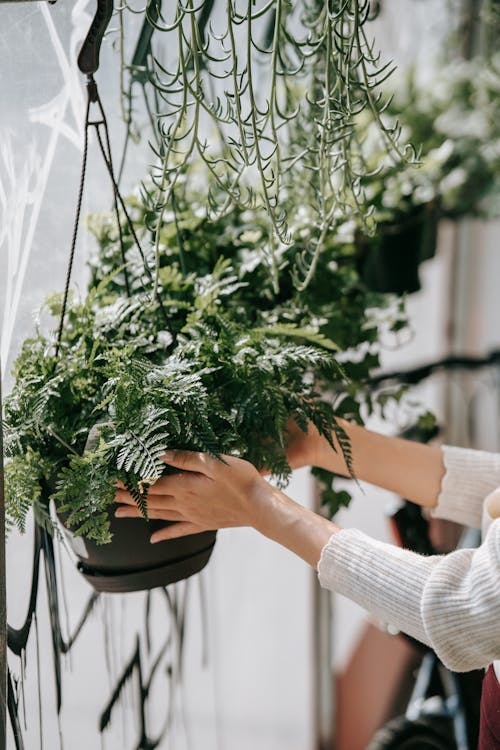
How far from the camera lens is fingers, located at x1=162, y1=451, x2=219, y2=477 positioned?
0.78 metres

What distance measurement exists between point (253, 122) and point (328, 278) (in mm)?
445

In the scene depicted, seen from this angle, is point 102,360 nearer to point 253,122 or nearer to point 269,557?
point 253,122

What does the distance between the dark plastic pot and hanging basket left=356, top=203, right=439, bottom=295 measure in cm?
84

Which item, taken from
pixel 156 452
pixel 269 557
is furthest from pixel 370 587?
pixel 269 557

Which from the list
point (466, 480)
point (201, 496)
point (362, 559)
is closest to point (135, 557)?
point (201, 496)

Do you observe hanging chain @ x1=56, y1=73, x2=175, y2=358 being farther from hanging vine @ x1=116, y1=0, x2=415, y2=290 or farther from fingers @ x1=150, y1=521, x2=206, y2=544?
fingers @ x1=150, y1=521, x2=206, y2=544

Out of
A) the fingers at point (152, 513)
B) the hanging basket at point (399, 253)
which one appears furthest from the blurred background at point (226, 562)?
the fingers at point (152, 513)

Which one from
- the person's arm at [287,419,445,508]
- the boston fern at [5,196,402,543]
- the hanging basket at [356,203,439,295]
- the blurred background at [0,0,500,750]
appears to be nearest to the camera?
the boston fern at [5,196,402,543]

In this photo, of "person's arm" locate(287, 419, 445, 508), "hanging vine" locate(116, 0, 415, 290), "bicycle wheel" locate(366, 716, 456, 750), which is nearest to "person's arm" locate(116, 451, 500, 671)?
"person's arm" locate(287, 419, 445, 508)

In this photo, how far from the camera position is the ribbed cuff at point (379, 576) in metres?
0.81

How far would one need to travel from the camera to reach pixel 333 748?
240 cm

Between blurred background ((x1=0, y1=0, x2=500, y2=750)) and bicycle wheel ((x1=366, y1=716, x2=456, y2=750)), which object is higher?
blurred background ((x1=0, y1=0, x2=500, y2=750))

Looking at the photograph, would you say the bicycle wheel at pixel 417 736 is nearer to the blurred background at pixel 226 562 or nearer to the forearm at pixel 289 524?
the blurred background at pixel 226 562

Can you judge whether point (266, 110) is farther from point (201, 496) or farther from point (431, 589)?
point (431, 589)
